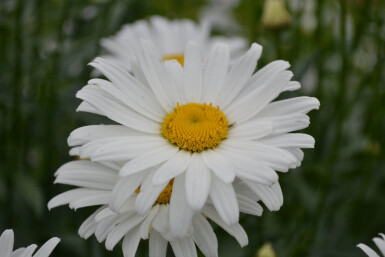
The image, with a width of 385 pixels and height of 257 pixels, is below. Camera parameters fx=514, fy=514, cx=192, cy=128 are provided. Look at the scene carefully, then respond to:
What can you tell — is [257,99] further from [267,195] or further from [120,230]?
[120,230]

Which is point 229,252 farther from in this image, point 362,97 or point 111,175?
point 362,97

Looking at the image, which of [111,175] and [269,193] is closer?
[269,193]

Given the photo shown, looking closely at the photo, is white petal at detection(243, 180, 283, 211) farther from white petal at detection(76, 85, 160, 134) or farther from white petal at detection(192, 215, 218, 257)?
white petal at detection(76, 85, 160, 134)

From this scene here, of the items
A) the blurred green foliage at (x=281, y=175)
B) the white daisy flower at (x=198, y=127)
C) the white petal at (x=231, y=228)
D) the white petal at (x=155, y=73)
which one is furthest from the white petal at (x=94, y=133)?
the blurred green foliage at (x=281, y=175)

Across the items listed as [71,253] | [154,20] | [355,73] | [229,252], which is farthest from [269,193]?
[355,73]

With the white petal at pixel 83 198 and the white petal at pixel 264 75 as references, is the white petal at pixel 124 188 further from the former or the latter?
the white petal at pixel 264 75
